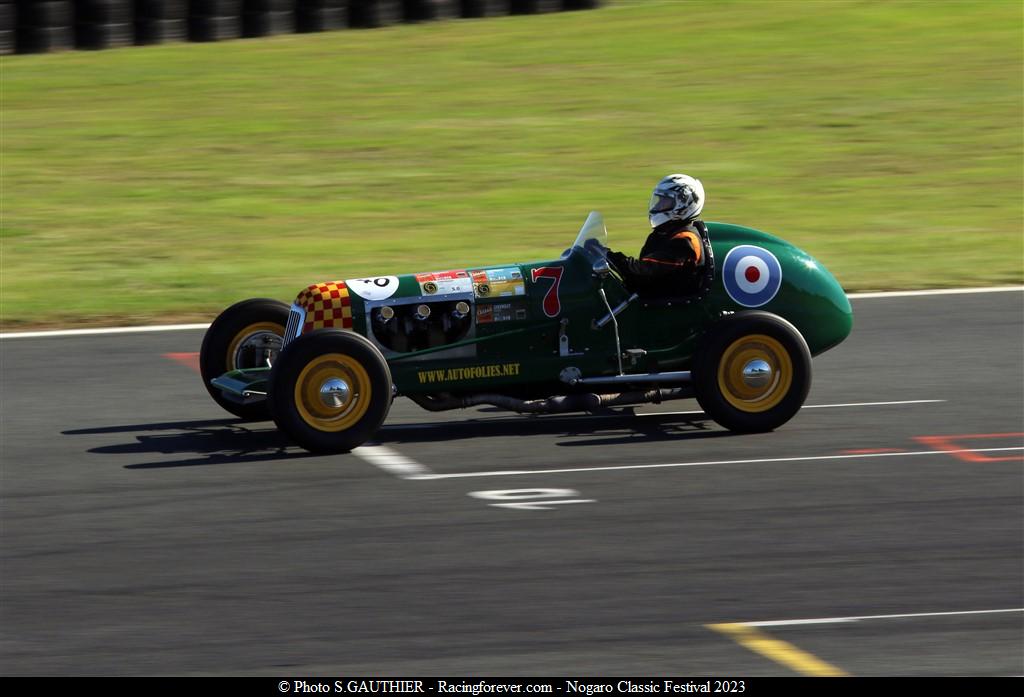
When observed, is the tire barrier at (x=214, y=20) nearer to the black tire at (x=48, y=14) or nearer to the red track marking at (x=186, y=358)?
the black tire at (x=48, y=14)

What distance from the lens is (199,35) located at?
84.3 ft

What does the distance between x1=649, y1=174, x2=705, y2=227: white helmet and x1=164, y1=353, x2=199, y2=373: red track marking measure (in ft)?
12.9

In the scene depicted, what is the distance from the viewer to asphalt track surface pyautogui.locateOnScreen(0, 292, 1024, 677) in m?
Result: 6.53

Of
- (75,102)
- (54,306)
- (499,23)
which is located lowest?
(54,306)

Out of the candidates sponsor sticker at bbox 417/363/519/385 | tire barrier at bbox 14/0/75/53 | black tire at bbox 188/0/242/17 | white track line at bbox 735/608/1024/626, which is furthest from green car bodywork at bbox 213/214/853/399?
black tire at bbox 188/0/242/17

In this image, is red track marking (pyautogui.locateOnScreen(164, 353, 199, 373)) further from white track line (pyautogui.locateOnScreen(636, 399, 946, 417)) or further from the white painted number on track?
the white painted number on track

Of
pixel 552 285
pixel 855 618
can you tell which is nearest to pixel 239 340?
pixel 552 285

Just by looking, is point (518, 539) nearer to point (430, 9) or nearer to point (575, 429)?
point (575, 429)

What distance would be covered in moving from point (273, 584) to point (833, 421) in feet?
14.4

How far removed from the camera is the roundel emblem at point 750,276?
10.0 m

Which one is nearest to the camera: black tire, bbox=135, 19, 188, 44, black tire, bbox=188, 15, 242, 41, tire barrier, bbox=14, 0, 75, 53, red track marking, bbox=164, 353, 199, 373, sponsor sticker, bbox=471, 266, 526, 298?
sponsor sticker, bbox=471, 266, 526, 298

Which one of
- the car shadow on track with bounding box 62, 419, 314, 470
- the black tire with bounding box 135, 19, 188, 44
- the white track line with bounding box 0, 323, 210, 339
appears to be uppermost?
the black tire with bounding box 135, 19, 188, 44
